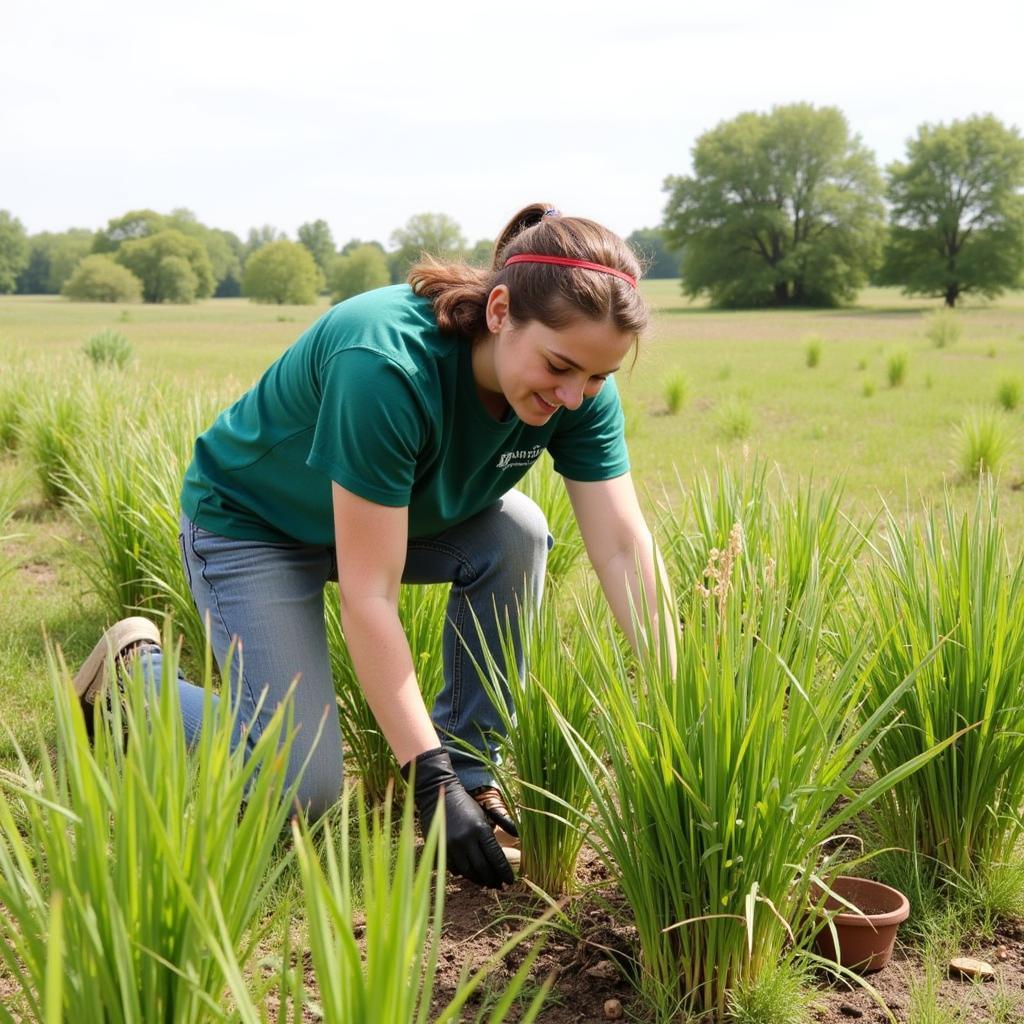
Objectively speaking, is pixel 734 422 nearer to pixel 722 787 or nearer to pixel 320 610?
A: pixel 320 610

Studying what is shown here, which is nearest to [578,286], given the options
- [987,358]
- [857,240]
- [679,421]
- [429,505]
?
[429,505]

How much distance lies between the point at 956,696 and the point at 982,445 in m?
5.53

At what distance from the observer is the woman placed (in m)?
2.11

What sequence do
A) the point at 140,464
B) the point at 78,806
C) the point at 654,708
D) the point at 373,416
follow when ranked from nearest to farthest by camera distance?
the point at 78,806, the point at 654,708, the point at 373,416, the point at 140,464

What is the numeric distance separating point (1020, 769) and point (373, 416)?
1.40 meters

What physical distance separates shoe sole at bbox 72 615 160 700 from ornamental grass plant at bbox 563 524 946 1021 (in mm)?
1481

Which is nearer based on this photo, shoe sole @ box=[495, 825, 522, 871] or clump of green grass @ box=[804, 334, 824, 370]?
shoe sole @ box=[495, 825, 522, 871]

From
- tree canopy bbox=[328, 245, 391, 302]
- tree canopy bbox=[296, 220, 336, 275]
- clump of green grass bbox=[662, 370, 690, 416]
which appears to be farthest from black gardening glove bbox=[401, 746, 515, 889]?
tree canopy bbox=[296, 220, 336, 275]

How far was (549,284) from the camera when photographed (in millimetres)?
2066

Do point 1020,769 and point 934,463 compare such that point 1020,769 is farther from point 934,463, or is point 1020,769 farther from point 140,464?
point 934,463

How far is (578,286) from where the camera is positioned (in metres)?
2.03

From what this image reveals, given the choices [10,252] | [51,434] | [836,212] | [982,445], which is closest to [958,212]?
[836,212]

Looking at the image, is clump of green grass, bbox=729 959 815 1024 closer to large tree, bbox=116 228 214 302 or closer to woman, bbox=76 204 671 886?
woman, bbox=76 204 671 886

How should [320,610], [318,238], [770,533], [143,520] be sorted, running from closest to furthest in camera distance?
[320,610], [770,533], [143,520], [318,238]
